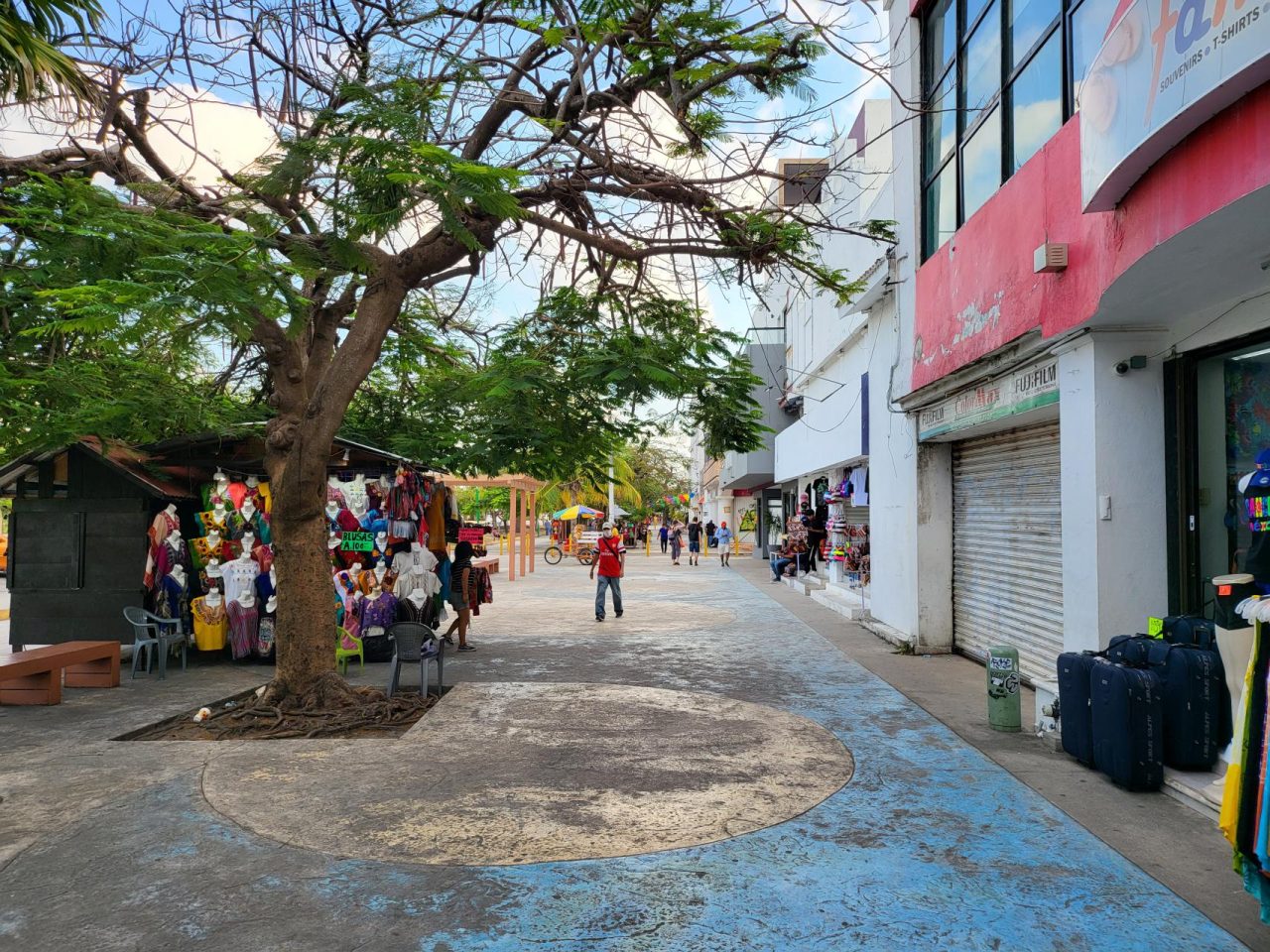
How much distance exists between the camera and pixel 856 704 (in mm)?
Result: 7828

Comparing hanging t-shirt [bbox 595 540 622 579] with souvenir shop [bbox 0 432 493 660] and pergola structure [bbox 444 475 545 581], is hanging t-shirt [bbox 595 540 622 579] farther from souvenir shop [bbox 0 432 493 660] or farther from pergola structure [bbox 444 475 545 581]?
pergola structure [bbox 444 475 545 581]

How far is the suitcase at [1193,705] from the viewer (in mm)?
5082

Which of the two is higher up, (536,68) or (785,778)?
(536,68)

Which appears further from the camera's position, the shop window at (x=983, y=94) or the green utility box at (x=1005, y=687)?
the shop window at (x=983, y=94)

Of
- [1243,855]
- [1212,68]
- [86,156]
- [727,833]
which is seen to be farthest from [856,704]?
[86,156]

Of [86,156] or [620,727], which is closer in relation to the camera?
[620,727]

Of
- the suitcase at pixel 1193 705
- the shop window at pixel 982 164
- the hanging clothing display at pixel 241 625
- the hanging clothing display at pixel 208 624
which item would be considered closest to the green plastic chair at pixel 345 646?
the hanging clothing display at pixel 241 625

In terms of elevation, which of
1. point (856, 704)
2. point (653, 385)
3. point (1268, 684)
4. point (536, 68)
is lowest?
point (856, 704)

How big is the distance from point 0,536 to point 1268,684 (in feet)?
105

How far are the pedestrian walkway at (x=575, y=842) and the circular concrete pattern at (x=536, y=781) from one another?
2 cm

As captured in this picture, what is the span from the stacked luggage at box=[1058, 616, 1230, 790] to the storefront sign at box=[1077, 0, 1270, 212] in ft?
9.42

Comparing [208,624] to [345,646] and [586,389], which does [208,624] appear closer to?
[345,646]

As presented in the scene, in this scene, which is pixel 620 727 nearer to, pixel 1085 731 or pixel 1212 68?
pixel 1085 731

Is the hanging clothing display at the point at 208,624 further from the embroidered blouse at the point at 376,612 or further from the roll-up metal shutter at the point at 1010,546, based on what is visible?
the roll-up metal shutter at the point at 1010,546
